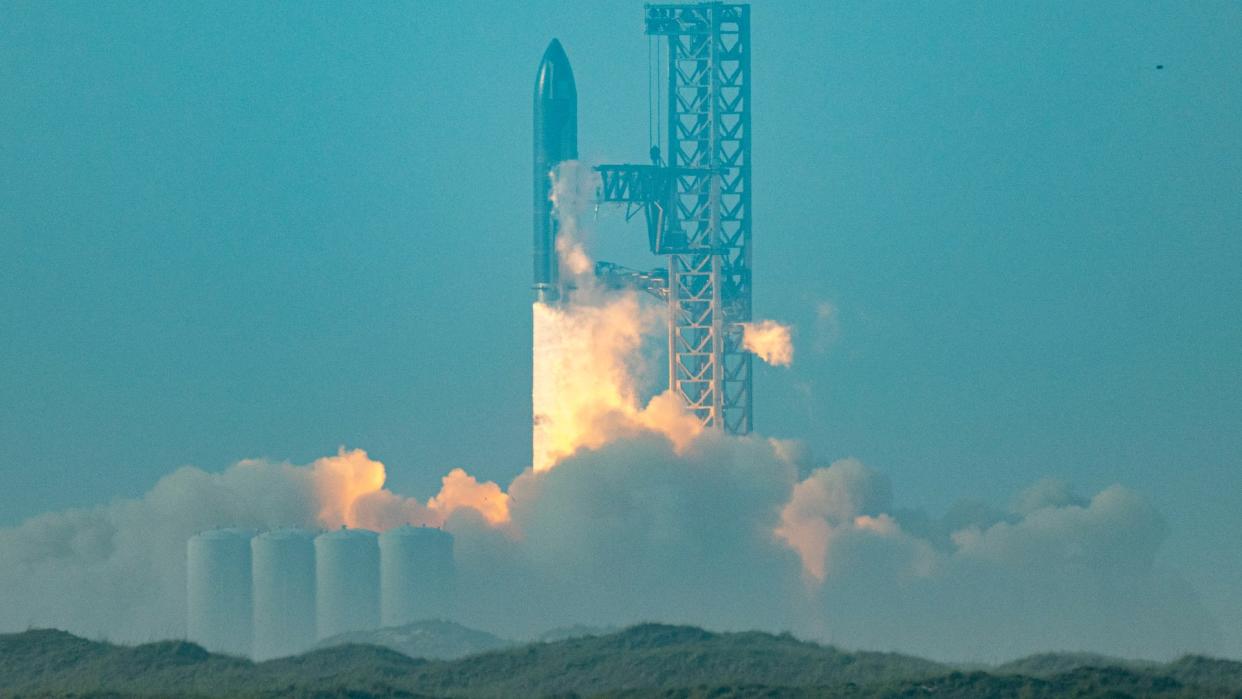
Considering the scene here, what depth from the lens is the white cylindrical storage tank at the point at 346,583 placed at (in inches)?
5846

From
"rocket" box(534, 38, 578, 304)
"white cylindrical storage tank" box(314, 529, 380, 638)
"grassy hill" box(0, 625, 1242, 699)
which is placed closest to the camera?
"grassy hill" box(0, 625, 1242, 699)

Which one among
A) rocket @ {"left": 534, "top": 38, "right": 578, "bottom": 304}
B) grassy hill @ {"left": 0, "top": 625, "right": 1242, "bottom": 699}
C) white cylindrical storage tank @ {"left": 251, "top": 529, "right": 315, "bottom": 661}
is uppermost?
rocket @ {"left": 534, "top": 38, "right": 578, "bottom": 304}

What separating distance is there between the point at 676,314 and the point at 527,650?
4058 cm

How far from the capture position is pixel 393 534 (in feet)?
492

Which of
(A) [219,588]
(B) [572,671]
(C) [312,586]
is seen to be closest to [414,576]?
(C) [312,586]

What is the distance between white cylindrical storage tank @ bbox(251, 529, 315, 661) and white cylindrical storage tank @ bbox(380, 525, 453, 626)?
3.96 meters

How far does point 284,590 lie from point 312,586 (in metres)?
1.59

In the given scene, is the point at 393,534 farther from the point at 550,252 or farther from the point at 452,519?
the point at 550,252

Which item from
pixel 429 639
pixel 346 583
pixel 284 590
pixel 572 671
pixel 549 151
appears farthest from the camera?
pixel 549 151

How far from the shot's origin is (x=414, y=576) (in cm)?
14912

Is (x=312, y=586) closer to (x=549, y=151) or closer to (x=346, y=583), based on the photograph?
(x=346, y=583)

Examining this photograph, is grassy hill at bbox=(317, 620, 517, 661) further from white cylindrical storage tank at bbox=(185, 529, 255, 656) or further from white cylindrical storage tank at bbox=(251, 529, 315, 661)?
white cylindrical storage tank at bbox=(185, 529, 255, 656)

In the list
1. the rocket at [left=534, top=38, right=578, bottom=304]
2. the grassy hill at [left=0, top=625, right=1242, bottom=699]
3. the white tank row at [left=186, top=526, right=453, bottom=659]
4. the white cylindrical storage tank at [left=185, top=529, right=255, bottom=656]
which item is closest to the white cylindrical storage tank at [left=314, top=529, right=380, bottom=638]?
the white tank row at [left=186, top=526, right=453, bottom=659]

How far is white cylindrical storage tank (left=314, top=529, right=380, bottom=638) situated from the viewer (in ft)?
487
